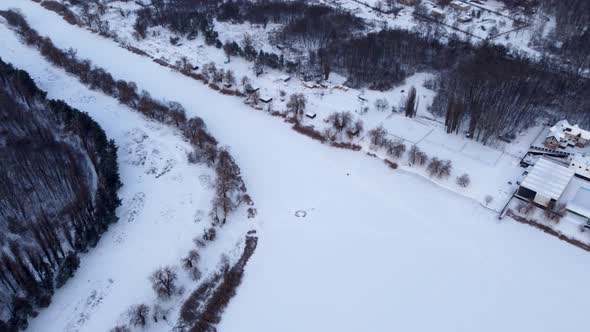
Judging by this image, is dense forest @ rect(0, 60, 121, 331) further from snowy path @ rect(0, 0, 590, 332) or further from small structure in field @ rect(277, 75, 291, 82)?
small structure in field @ rect(277, 75, 291, 82)

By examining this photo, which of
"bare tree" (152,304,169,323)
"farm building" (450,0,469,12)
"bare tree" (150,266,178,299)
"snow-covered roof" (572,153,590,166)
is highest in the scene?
"farm building" (450,0,469,12)

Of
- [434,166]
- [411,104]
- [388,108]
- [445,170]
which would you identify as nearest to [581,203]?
[445,170]

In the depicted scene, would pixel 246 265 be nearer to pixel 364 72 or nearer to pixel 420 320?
pixel 420 320

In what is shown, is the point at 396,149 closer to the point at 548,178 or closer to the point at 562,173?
the point at 548,178

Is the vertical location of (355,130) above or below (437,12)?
below

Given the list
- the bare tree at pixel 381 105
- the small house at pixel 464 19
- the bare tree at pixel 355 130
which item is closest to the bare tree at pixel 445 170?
the bare tree at pixel 355 130

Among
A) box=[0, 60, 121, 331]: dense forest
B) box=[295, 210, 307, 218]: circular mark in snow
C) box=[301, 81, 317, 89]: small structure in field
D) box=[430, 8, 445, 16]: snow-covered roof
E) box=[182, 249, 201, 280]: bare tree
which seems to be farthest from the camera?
box=[430, 8, 445, 16]: snow-covered roof

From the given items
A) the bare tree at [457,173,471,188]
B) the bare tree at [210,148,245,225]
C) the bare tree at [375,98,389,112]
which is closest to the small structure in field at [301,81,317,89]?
the bare tree at [375,98,389,112]
